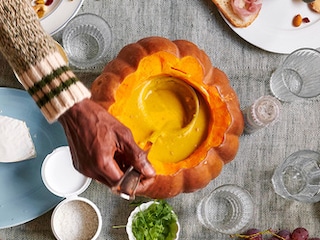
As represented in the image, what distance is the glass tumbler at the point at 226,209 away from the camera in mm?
1163

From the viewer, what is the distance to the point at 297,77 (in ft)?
4.00

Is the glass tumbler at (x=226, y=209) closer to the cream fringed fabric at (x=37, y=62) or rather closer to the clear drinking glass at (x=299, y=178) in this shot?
the clear drinking glass at (x=299, y=178)

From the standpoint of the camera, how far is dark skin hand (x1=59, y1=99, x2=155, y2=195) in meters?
0.81

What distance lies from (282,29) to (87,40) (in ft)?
1.31

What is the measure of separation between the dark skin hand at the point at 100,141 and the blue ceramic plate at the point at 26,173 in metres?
0.33

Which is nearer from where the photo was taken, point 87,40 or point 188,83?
point 188,83

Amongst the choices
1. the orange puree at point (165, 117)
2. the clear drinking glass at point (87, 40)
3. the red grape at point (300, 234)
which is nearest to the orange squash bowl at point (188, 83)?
the orange puree at point (165, 117)

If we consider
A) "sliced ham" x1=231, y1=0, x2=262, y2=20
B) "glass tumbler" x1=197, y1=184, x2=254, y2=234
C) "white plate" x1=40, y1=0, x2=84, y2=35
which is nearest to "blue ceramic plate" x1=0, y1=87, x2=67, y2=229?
"white plate" x1=40, y1=0, x2=84, y2=35

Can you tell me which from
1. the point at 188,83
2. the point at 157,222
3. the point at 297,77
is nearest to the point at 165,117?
the point at 188,83

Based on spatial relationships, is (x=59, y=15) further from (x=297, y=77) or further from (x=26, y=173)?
(x=297, y=77)

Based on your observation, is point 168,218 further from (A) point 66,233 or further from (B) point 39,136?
(B) point 39,136

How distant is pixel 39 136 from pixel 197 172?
0.33m

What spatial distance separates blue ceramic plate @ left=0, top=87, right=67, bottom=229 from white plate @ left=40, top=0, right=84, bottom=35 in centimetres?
14

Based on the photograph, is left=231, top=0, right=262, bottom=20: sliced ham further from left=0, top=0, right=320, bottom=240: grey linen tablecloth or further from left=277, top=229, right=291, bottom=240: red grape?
left=277, top=229, right=291, bottom=240: red grape
